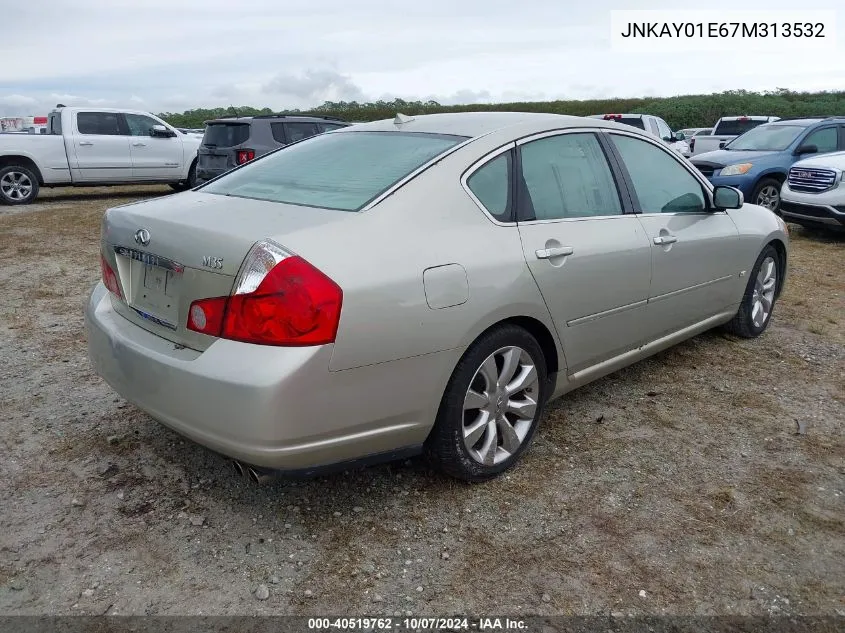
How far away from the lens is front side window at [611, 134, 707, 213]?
3850 mm

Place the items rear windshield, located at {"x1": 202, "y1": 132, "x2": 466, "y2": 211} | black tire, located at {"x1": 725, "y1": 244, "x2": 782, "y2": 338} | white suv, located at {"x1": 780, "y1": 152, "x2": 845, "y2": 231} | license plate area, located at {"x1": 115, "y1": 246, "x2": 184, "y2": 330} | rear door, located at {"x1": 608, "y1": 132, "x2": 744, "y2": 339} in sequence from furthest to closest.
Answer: white suv, located at {"x1": 780, "y1": 152, "x2": 845, "y2": 231}
black tire, located at {"x1": 725, "y1": 244, "x2": 782, "y2": 338}
rear door, located at {"x1": 608, "y1": 132, "x2": 744, "y2": 339}
rear windshield, located at {"x1": 202, "y1": 132, "x2": 466, "y2": 211}
license plate area, located at {"x1": 115, "y1": 246, "x2": 184, "y2": 330}

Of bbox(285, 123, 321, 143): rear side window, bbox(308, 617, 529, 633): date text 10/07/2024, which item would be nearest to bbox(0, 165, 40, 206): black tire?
bbox(285, 123, 321, 143): rear side window

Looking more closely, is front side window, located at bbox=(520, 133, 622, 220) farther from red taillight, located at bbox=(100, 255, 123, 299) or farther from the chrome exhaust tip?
red taillight, located at bbox=(100, 255, 123, 299)

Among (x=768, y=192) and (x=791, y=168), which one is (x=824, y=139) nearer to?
(x=768, y=192)

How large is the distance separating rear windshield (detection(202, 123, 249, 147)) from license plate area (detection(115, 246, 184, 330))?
888cm

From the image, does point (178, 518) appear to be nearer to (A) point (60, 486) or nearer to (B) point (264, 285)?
(A) point (60, 486)

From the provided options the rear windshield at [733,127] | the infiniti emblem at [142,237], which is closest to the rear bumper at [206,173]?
the infiniti emblem at [142,237]

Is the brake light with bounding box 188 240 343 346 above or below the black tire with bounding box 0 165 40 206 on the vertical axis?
below

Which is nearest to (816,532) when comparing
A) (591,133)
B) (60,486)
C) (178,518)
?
(591,133)

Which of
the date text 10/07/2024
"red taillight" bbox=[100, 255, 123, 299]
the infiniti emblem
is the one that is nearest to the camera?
the date text 10/07/2024

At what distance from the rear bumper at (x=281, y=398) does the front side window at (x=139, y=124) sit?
12311 mm

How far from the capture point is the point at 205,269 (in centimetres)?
249

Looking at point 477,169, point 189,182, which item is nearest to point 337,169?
point 477,169

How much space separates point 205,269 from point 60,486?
4.27ft
